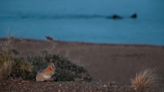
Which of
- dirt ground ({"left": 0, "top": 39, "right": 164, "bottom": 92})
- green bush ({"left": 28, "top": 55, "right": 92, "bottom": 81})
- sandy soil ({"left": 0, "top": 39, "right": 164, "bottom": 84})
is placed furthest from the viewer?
sandy soil ({"left": 0, "top": 39, "right": 164, "bottom": 84})

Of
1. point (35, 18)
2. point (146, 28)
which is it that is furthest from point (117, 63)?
point (35, 18)

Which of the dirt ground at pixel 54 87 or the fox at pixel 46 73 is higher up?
the fox at pixel 46 73

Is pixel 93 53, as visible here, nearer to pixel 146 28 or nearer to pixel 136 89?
pixel 146 28

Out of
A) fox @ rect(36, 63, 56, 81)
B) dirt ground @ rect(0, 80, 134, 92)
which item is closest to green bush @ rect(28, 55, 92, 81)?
fox @ rect(36, 63, 56, 81)

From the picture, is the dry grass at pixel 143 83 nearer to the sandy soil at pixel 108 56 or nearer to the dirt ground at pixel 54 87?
the dirt ground at pixel 54 87

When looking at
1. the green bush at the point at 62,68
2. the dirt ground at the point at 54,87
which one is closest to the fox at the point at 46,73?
the dirt ground at the point at 54,87

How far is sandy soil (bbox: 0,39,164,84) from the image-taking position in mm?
26084

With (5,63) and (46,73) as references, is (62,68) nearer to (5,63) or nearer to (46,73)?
(46,73)

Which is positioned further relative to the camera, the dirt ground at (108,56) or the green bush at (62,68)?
the dirt ground at (108,56)

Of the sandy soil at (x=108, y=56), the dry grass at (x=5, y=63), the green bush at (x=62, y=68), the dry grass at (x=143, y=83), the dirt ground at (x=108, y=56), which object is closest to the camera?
the dry grass at (x=143, y=83)

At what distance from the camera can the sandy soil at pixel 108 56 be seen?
26.1 m

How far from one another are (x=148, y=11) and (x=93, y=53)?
36474mm

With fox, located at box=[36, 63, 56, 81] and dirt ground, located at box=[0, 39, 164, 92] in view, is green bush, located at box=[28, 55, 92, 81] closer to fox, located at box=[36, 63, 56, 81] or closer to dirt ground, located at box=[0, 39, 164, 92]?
fox, located at box=[36, 63, 56, 81]

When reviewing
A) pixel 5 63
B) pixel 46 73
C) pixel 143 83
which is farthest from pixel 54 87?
pixel 143 83
